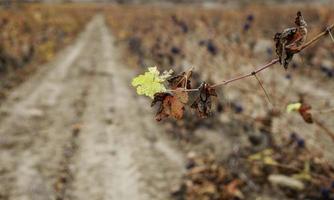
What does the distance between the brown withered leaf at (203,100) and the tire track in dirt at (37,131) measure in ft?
11.3

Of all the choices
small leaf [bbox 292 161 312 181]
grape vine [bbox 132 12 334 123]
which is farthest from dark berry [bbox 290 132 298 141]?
grape vine [bbox 132 12 334 123]

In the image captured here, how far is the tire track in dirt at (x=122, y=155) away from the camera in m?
4.86

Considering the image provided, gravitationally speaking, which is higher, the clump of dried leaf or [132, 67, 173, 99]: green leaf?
[132, 67, 173, 99]: green leaf

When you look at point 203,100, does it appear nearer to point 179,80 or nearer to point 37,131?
point 179,80

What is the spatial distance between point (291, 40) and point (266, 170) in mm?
3896

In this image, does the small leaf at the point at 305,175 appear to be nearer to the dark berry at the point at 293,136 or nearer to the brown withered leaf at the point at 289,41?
the dark berry at the point at 293,136

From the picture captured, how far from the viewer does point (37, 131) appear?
21.7 feet

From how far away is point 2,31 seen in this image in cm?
1455

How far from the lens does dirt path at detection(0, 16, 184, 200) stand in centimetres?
488

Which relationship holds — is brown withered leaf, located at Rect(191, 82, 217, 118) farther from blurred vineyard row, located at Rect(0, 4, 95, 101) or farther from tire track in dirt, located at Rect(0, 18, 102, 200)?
blurred vineyard row, located at Rect(0, 4, 95, 101)

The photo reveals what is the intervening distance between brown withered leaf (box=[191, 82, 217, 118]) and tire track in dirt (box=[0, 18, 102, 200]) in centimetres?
346

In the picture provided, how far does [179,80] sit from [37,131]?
5415mm

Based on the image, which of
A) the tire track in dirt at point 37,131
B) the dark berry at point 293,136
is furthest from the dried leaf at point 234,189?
the tire track in dirt at point 37,131

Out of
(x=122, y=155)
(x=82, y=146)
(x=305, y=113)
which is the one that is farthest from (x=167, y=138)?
(x=305, y=113)
